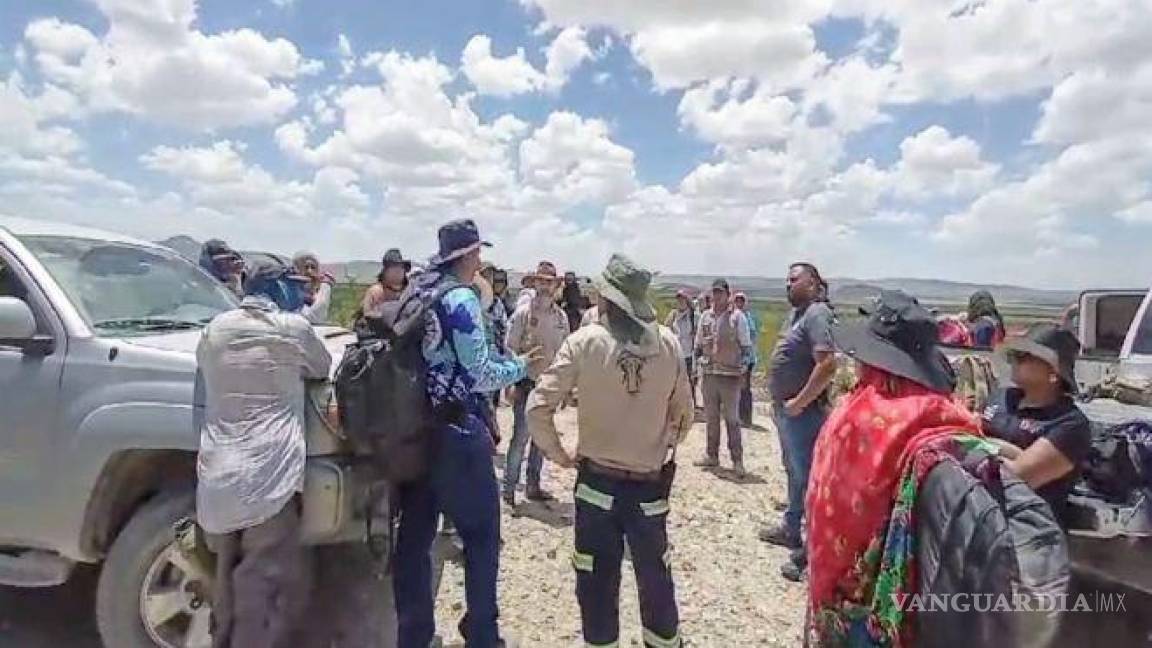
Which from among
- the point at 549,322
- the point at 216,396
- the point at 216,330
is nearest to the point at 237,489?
the point at 216,396

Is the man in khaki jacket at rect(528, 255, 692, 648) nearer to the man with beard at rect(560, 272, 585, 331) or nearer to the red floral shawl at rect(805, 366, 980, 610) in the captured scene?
the red floral shawl at rect(805, 366, 980, 610)

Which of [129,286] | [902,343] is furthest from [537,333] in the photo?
[902,343]

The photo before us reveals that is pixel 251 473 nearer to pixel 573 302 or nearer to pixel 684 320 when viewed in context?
pixel 573 302

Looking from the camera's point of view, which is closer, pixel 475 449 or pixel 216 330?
pixel 216 330

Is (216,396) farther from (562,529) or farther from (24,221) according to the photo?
(562,529)

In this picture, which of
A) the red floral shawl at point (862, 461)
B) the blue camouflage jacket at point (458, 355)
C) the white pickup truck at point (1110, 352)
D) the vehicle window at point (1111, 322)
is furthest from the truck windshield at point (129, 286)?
the vehicle window at point (1111, 322)

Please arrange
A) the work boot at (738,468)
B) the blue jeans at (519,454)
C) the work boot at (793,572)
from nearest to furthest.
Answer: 1. the work boot at (793,572)
2. the blue jeans at (519,454)
3. the work boot at (738,468)

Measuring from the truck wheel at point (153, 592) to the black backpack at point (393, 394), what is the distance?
871 millimetres

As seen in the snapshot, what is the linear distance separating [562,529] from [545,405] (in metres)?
2.81

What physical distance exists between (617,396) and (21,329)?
2622 mm

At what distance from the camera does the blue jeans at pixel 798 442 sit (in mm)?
5504

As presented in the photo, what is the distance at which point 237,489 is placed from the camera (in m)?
3.32

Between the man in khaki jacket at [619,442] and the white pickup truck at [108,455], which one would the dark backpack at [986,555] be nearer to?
the man in khaki jacket at [619,442]

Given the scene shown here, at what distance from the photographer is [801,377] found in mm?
5488
